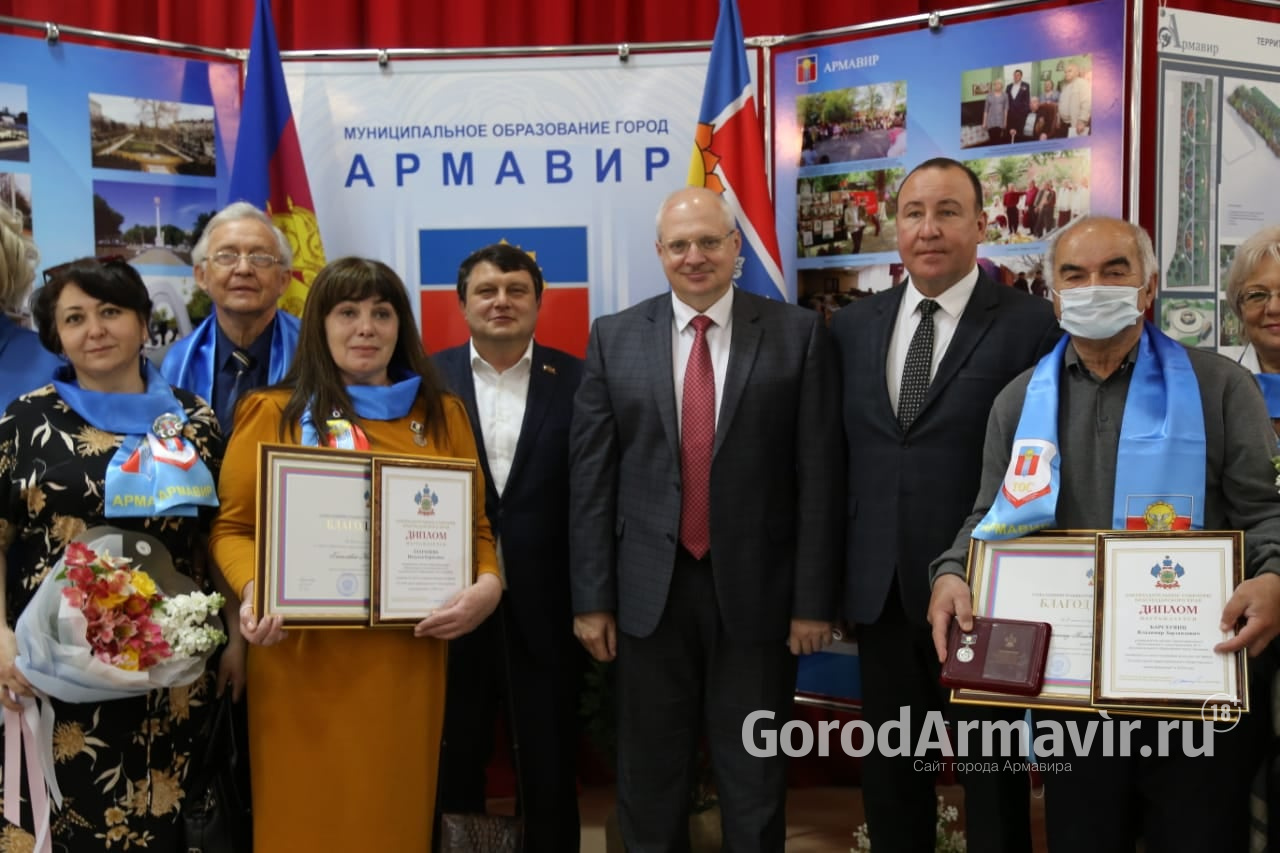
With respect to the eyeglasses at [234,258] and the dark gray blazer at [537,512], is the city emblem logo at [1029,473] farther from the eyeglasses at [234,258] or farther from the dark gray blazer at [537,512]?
the eyeglasses at [234,258]

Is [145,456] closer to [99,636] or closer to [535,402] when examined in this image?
[99,636]

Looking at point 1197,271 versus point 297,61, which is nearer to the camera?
point 1197,271

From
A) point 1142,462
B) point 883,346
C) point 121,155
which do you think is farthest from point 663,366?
point 121,155

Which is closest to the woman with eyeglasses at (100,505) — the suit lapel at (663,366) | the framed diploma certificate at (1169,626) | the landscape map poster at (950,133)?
the suit lapel at (663,366)

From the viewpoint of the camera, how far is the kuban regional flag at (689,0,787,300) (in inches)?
152

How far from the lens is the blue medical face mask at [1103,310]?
95.2 inches

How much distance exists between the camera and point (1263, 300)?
2.83 meters

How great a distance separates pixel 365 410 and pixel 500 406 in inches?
26.4

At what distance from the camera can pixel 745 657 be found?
9.34 feet

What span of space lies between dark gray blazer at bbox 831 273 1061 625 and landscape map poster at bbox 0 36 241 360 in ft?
8.10

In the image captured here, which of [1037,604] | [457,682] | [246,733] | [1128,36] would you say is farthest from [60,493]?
[1128,36]

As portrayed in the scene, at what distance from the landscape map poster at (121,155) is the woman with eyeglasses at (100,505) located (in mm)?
1369

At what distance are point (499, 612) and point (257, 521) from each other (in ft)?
3.02

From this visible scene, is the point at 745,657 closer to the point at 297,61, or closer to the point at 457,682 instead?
the point at 457,682
